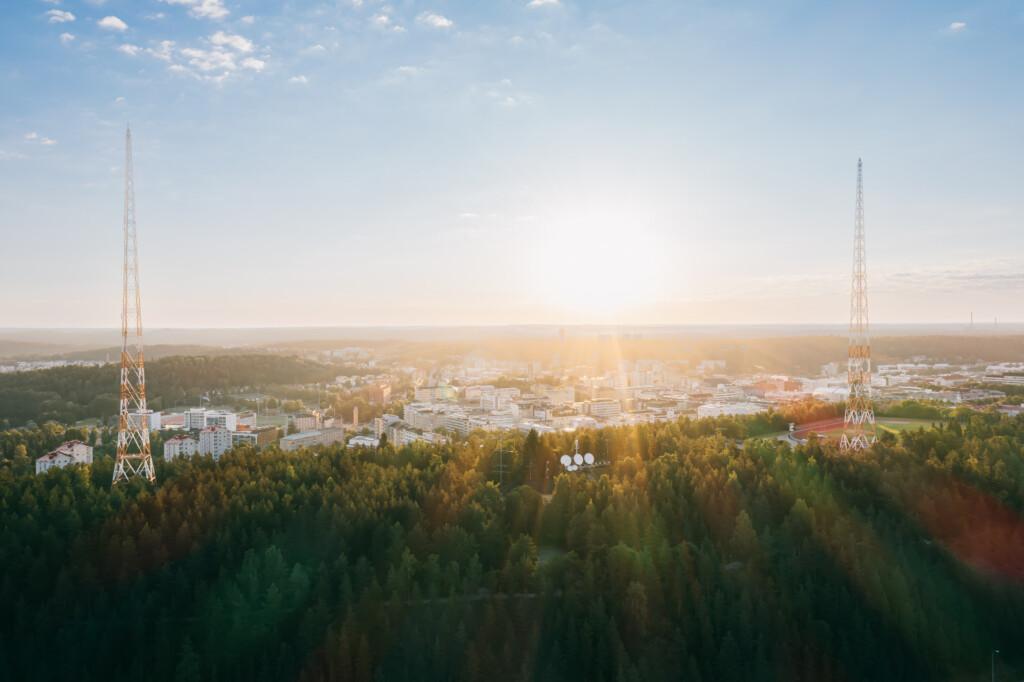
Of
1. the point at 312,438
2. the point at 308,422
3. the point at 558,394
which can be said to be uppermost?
the point at 558,394

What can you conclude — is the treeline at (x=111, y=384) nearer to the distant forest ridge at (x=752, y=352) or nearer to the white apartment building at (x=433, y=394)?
the white apartment building at (x=433, y=394)

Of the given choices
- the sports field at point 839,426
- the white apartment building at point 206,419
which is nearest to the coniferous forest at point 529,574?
the sports field at point 839,426

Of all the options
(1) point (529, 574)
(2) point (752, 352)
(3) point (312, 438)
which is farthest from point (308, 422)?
(2) point (752, 352)

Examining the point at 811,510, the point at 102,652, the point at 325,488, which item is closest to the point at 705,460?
the point at 811,510

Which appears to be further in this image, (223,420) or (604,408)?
(604,408)

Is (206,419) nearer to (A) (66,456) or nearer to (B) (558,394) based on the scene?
(A) (66,456)
